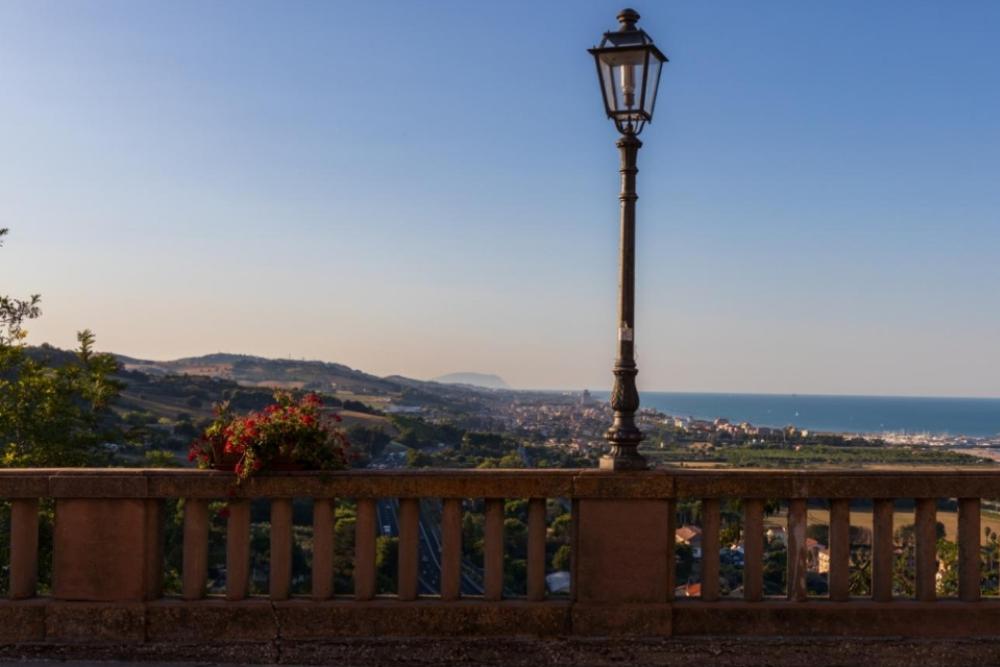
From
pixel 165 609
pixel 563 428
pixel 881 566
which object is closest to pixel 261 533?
pixel 165 609

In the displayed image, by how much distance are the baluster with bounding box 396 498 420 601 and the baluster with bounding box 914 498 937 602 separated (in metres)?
3.56

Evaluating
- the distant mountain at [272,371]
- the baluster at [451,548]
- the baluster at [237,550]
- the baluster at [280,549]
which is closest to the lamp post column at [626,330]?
the baluster at [451,548]

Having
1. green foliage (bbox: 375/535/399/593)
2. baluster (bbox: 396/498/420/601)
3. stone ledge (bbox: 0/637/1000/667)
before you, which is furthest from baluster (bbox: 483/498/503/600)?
green foliage (bbox: 375/535/399/593)

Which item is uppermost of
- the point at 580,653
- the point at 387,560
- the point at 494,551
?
the point at 494,551

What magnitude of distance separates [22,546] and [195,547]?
1.25 meters

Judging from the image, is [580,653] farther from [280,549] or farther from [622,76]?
[622,76]

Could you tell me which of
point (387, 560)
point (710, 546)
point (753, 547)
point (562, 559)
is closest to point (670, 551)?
point (710, 546)

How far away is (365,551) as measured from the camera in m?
6.56

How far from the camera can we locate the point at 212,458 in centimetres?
675

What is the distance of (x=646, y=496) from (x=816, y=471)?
1209mm

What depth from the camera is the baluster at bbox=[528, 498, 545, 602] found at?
6500 mm

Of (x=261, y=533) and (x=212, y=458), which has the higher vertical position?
(x=212, y=458)

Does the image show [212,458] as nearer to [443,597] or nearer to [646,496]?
[443,597]

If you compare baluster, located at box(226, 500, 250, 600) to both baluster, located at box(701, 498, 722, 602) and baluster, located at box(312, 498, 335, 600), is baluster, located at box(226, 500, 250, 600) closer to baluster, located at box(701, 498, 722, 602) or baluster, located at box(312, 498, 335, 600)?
baluster, located at box(312, 498, 335, 600)
